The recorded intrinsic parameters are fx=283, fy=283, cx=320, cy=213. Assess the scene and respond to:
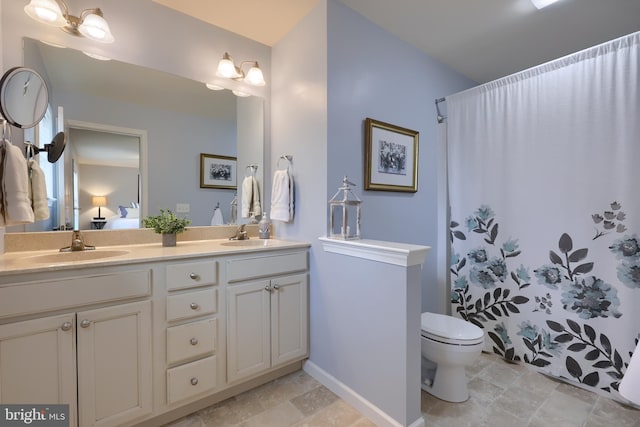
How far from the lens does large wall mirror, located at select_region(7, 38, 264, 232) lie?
161 cm

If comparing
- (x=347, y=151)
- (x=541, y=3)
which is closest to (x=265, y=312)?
(x=347, y=151)

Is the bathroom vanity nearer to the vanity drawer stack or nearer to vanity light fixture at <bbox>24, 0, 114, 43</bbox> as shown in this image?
the vanity drawer stack

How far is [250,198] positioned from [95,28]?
1.33m

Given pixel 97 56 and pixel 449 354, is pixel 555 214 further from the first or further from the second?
pixel 97 56

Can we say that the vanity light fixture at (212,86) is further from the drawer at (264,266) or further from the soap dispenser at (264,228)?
the drawer at (264,266)

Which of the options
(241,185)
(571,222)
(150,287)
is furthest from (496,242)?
(150,287)

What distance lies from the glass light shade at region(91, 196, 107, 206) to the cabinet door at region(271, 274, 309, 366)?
3.80 ft

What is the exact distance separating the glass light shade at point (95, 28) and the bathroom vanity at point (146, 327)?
1.20m

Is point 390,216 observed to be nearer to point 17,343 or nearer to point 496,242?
point 496,242

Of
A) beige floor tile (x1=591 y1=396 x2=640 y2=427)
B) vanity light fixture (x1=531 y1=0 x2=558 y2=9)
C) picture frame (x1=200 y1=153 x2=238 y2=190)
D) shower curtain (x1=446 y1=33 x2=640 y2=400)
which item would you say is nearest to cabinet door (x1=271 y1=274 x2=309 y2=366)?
picture frame (x1=200 y1=153 x2=238 y2=190)

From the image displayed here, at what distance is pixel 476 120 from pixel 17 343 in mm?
2937

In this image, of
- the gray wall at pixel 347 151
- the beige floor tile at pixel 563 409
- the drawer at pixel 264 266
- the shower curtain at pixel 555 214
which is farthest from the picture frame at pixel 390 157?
the beige floor tile at pixel 563 409

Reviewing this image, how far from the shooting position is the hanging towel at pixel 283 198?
203 cm

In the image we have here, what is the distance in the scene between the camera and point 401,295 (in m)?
1.35
